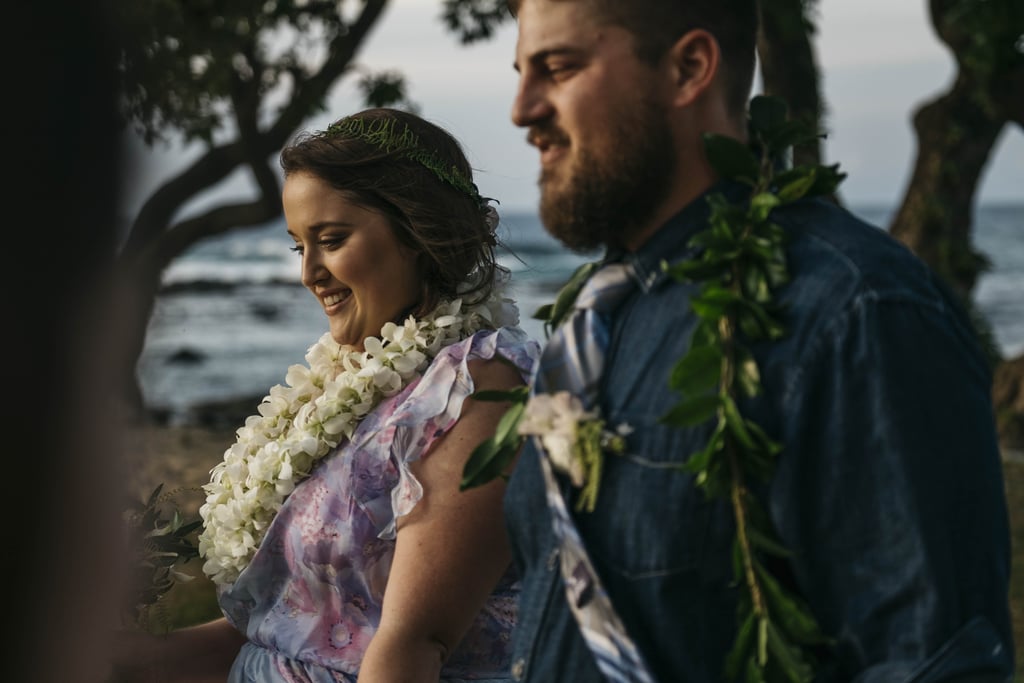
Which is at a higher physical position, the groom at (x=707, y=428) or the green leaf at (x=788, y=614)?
the groom at (x=707, y=428)

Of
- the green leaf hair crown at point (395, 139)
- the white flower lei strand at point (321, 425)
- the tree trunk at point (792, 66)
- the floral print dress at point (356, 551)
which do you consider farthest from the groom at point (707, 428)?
the tree trunk at point (792, 66)

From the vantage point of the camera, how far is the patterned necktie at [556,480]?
70.7 inches

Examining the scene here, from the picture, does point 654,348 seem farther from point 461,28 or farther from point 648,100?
point 461,28

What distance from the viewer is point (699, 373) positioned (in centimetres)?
171

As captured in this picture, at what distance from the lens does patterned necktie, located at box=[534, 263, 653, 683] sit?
1.80 meters

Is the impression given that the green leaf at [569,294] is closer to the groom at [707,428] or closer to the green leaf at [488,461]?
the groom at [707,428]

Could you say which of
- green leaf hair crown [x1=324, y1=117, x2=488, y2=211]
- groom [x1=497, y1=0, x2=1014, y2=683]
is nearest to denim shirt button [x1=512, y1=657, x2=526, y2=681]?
groom [x1=497, y1=0, x2=1014, y2=683]

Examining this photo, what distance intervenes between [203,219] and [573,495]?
7.70 m

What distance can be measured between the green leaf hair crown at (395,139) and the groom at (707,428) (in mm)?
934

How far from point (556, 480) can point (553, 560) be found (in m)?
0.11

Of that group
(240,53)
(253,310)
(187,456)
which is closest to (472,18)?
(240,53)

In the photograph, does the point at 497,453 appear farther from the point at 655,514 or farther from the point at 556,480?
the point at 655,514

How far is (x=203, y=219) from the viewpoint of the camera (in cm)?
919

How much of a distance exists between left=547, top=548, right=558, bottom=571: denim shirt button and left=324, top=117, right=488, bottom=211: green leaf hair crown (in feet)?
3.84
